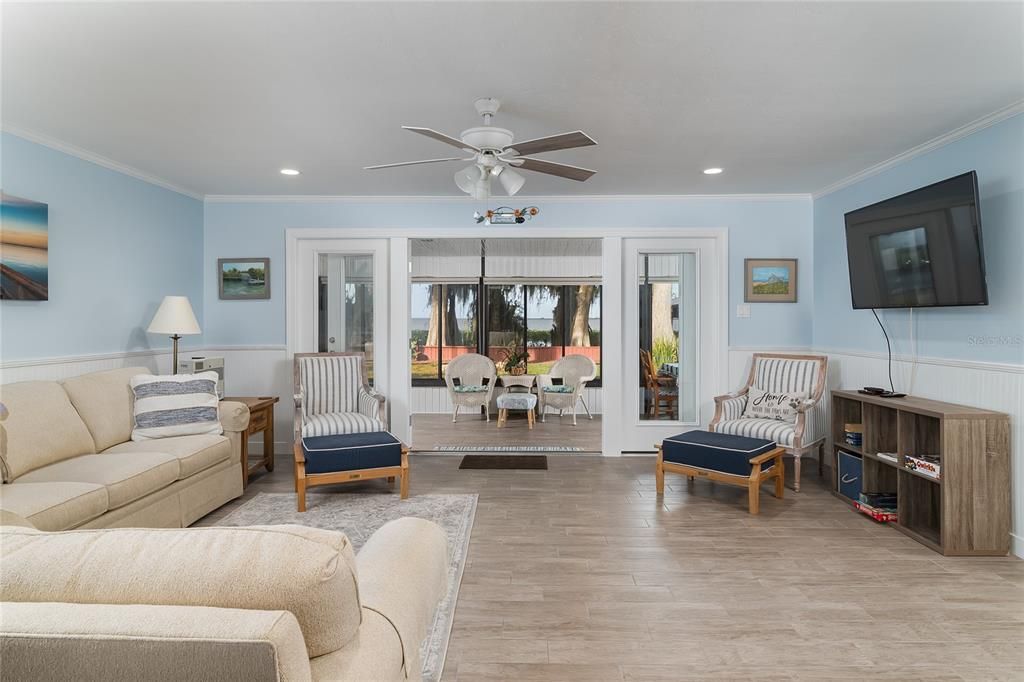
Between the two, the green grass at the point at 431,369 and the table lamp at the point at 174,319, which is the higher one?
the table lamp at the point at 174,319

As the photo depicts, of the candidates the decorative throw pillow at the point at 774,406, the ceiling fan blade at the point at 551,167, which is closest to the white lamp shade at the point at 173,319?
the ceiling fan blade at the point at 551,167

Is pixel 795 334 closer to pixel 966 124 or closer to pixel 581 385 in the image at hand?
pixel 966 124

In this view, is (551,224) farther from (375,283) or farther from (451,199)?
(375,283)

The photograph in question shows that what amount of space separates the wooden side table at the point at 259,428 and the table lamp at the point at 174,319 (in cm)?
67

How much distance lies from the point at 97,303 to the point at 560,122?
140 inches

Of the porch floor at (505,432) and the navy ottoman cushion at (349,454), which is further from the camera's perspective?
the porch floor at (505,432)

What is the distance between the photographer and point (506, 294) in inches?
344

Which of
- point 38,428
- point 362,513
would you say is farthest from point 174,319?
point 362,513

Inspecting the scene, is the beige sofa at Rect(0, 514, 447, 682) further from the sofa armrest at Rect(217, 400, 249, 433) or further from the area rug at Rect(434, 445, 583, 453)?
the area rug at Rect(434, 445, 583, 453)

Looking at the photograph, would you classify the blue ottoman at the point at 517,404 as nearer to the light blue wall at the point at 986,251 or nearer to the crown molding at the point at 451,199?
the crown molding at the point at 451,199

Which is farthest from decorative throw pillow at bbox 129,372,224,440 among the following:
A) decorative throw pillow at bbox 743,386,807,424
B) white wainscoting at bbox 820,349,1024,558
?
white wainscoting at bbox 820,349,1024,558

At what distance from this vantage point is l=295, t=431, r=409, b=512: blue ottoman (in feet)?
13.3

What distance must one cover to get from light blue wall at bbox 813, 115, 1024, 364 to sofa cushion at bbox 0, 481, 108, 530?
484 centimetres

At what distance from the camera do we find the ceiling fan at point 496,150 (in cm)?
281
